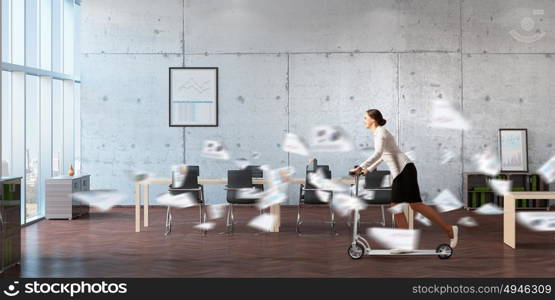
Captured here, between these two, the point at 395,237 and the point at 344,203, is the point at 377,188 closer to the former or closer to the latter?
the point at 395,237

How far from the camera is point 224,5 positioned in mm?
10812

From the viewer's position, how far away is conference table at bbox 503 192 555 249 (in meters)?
6.75

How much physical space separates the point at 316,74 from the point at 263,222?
3123mm

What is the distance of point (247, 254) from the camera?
638 centimetres

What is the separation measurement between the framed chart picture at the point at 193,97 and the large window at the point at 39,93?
168 centimetres

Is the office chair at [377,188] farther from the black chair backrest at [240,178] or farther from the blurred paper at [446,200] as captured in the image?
the blurred paper at [446,200]

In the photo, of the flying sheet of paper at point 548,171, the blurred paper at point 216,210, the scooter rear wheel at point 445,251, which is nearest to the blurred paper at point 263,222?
the blurred paper at point 216,210

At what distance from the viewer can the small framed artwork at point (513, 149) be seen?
34.6ft

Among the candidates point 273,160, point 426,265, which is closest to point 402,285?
point 426,265

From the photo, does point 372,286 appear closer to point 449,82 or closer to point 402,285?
point 402,285

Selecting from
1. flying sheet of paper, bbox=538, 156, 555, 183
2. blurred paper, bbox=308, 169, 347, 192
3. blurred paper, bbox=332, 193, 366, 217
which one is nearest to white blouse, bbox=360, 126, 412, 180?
blurred paper, bbox=308, 169, 347, 192

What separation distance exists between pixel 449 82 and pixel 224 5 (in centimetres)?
398

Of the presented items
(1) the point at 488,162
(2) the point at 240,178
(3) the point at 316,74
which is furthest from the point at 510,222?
(3) the point at 316,74

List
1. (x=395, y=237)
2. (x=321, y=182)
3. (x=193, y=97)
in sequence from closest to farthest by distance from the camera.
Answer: (x=395, y=237), (x=321, y=182), (x=193, y=97)
